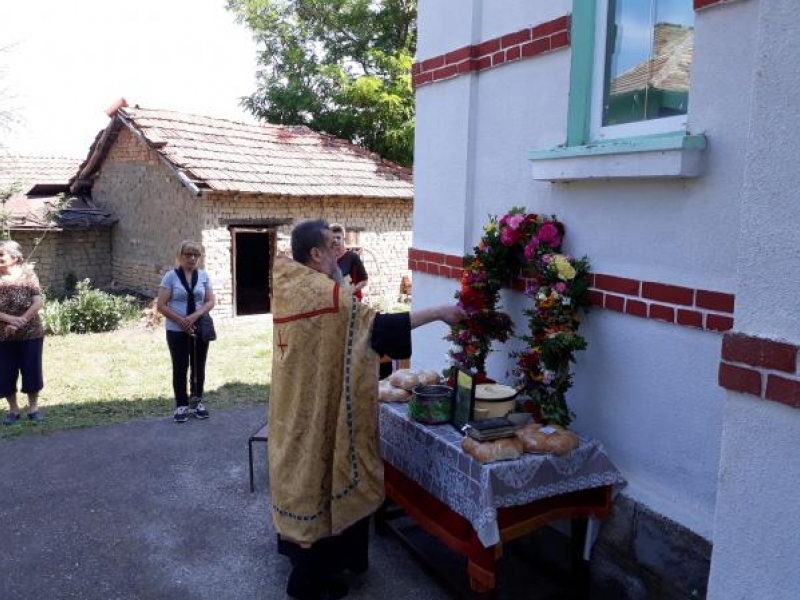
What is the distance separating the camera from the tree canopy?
2188 centimetres

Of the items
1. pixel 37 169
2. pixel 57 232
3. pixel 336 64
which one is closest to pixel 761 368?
pixel 57 232

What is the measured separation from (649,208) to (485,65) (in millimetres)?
1696

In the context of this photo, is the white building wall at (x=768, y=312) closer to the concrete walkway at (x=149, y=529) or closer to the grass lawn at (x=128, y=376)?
the concrete walkway at (x=149, y=529)

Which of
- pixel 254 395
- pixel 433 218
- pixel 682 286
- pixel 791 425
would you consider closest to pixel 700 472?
pixel 682 286

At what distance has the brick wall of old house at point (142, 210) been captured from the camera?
46.5 feet

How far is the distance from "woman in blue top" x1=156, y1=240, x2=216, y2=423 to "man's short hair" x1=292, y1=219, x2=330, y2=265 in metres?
3.29

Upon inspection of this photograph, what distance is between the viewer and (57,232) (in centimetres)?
1574

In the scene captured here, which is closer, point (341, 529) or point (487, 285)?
point (341, 529)

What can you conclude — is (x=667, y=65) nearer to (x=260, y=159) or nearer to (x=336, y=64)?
(x=260, y=159)

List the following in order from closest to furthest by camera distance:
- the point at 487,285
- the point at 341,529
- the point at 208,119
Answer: the point at 341,529, the point at 487,285, the point at 208,119

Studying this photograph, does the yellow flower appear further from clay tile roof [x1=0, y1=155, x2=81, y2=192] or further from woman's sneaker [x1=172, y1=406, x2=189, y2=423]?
clay tile roof [x1=0, y1=155, x2=81, y2=192]

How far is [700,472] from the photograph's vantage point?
3.02 m

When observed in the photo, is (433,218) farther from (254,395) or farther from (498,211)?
(254,395)

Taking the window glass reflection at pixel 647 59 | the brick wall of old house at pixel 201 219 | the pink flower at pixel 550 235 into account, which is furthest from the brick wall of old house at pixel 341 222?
the window glass reflection at pixel 647 59
